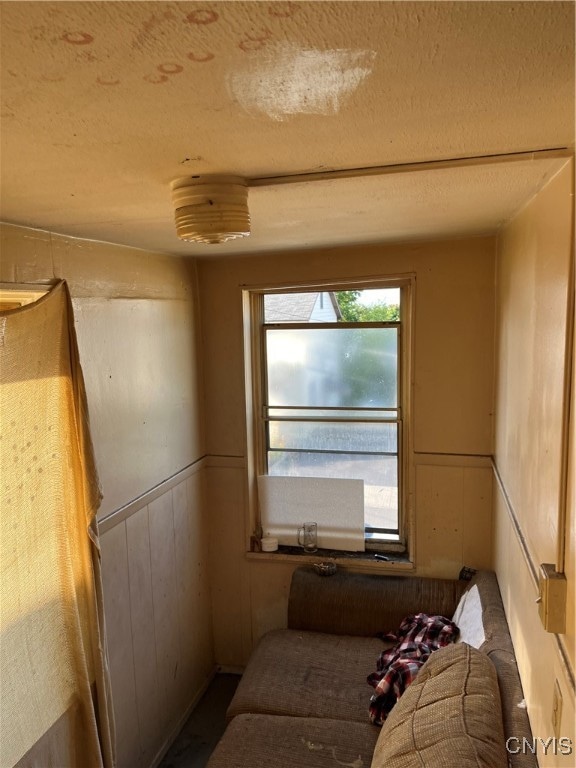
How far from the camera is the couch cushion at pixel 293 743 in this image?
2213 millimetres

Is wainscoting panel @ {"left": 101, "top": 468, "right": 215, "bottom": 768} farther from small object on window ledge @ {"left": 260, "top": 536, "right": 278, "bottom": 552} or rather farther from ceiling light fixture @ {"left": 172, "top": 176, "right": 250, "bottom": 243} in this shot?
ceiling light fixture @ {"left": 172, "top": 176, "right": 250, "bottom": 243}

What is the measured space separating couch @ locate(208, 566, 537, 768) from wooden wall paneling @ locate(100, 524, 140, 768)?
487mm

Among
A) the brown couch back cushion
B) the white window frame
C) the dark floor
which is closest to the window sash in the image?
the white window frame

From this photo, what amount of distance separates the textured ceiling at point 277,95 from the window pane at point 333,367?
1.63m

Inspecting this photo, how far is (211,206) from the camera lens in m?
1.43

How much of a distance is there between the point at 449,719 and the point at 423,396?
1757mm

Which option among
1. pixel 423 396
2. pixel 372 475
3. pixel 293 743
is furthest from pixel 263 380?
pixel 293 743

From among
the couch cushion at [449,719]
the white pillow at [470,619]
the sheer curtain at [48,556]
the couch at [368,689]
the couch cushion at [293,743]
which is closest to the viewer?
the couch cushion at [449,719]

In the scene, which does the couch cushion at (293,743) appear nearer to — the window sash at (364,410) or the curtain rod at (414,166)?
the window sash at (364,410)

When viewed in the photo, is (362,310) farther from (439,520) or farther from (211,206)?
(211,206)

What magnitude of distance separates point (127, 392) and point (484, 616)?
190cm

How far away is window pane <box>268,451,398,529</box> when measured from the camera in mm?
3383

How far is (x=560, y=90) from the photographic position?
3.11ft

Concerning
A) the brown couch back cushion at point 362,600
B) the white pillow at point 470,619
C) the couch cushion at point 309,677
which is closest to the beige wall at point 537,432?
the white pillow at point 470,619
